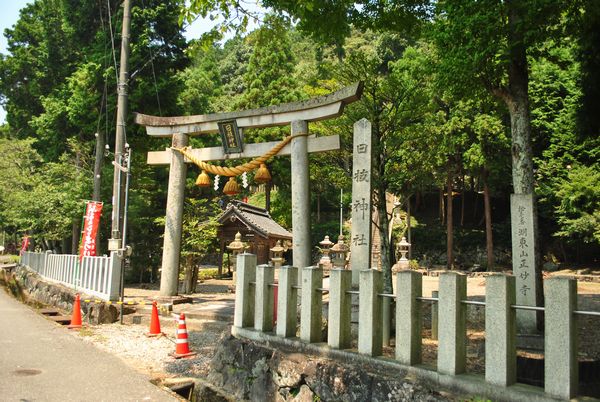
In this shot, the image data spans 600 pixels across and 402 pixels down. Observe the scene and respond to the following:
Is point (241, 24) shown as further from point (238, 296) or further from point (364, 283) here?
point (364, 283)

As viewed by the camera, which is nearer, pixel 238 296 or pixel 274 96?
pixel 238 296

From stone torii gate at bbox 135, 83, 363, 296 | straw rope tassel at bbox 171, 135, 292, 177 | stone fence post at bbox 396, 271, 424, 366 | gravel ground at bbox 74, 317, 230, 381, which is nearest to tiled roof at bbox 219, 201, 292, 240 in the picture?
stone torii gate at bbox 135, 83, 363, 296

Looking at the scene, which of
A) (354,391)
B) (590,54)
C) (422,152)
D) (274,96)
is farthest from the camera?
(274,96)

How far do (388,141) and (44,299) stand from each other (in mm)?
13714

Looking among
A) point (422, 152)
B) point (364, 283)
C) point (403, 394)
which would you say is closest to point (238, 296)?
point (364, 283)

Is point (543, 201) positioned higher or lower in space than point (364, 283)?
higher

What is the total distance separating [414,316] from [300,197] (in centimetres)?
598

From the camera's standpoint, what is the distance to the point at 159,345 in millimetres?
9750

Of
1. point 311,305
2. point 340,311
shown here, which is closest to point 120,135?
point 311,305

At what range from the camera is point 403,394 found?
15.2 feet

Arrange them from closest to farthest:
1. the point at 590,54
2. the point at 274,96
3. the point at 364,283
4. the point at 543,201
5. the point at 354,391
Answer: the point at 354,391
the point at 364,283
the point at 590,54
the point at 543,201
the point at 274,96

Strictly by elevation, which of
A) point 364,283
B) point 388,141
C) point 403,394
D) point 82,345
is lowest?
point 82,345

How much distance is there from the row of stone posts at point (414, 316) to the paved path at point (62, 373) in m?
1.83

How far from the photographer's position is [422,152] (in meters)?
14.2
